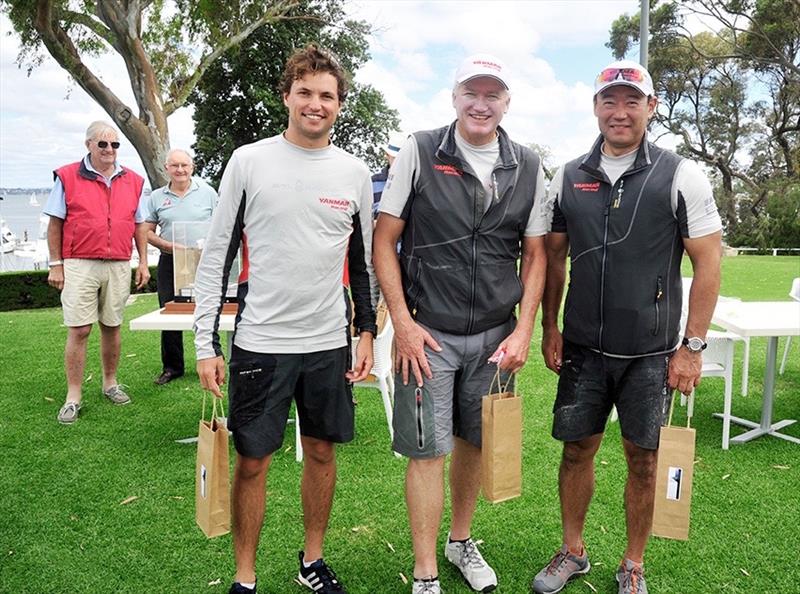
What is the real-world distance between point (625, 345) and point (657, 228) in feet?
1.43

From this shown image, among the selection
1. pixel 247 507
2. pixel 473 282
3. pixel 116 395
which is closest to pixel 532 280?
pixel 473 282

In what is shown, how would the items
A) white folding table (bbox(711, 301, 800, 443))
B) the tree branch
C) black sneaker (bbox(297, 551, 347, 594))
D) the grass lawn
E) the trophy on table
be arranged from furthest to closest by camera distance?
the tree branch, the trophy on table, white folding table (bbox(711, 301, 800, 443)), the grass lawn, black sneaker (bbox(297, 551, 347, 594))

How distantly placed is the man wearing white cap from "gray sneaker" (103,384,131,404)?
11.2ft

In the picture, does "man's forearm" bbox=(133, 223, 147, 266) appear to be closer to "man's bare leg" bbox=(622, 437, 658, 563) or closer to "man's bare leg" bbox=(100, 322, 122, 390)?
"man's bare leg" bbox=(100, 322, 122, 390)

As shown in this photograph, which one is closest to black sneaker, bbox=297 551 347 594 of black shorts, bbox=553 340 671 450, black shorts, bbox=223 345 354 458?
black shorts, bbox=223 345 354 458

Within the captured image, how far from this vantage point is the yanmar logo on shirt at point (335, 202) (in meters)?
2.35

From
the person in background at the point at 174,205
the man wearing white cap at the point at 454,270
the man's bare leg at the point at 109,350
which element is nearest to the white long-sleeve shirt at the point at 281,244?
the man wearing white cap at the point at 454,270

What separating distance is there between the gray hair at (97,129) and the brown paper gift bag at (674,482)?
13.8ft

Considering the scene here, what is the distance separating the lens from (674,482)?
2.39 m

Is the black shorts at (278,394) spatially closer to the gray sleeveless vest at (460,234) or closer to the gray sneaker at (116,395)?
the gray sleeveless vest at (460,234)

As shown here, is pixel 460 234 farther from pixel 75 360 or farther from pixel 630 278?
pixel 75 360

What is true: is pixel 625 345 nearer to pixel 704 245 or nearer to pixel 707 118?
pixel 704 245

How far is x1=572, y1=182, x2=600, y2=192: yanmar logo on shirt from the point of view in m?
2.42

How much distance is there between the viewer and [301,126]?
2.33 meters
